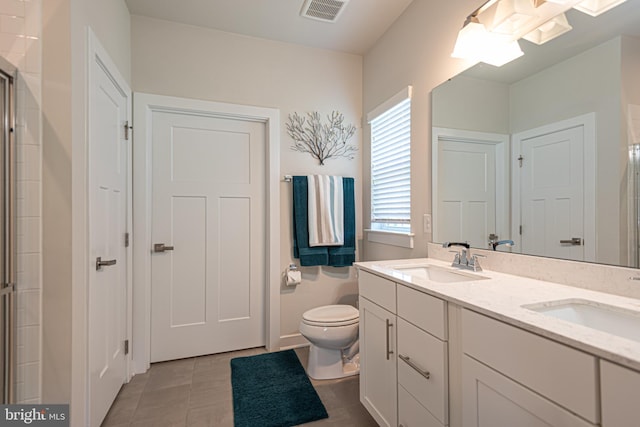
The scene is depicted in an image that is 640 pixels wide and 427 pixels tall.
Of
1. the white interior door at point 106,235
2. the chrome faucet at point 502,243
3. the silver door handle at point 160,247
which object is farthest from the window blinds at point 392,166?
the white interior door at point 106,235

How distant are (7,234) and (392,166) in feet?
7.21

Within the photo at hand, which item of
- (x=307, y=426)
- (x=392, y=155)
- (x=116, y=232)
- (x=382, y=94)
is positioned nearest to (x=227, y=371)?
(x=307, y=426)

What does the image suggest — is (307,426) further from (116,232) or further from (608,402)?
(116,232)

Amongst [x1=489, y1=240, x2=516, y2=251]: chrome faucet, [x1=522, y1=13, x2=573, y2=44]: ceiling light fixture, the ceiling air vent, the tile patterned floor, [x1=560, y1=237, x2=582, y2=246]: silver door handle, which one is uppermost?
the ceiling air vent

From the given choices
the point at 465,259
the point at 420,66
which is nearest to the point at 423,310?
the point at 465,259

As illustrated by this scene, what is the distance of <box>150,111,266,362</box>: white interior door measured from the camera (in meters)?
2.28

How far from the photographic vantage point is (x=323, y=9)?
6.86ft

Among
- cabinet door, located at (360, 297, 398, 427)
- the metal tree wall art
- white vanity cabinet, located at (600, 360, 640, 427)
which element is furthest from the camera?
the metal tree wall art

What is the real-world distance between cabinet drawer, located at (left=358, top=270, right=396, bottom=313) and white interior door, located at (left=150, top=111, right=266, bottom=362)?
1187 mm

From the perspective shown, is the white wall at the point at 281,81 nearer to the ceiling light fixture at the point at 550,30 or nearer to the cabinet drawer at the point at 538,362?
the ceiling light fixture at the point at 550,30

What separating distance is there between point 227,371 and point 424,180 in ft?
6.41

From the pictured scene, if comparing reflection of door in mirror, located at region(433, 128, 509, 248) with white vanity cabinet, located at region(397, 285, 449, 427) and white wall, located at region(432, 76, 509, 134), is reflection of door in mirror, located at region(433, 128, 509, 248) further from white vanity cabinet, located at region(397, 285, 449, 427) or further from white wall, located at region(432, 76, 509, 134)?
white vanity cabinet, located at region(397, 285, 449, 427)

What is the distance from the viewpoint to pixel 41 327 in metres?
1.18

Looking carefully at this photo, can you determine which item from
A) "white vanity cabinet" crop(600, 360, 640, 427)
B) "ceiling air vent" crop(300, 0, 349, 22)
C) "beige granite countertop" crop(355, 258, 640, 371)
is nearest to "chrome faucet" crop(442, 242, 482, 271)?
"beige granite countertop" crop(355, 258, 640, 371)
